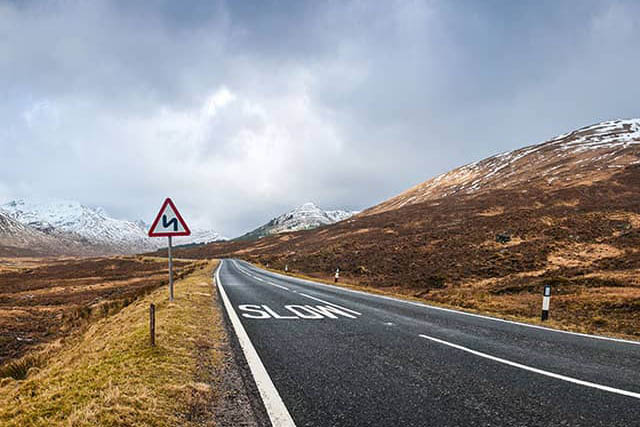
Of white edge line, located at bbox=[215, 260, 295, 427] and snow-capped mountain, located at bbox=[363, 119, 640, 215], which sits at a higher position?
snow-capped mountain, located at bbox=[363, 119, 640, 215]

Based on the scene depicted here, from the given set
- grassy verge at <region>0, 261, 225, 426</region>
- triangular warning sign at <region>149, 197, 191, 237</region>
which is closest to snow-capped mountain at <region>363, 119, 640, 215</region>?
triangular warning sign at <region>149, 197, 191, 237</region>

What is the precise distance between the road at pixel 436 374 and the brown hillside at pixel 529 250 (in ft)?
→ 17.1

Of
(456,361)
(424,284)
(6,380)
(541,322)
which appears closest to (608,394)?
(456,361)

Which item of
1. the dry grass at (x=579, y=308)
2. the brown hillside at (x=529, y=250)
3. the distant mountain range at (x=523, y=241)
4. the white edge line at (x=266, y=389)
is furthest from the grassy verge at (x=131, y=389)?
the distant mountain range at (x=523, y=241)

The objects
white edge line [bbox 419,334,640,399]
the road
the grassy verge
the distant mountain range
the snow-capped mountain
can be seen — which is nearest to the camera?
the grassy verge

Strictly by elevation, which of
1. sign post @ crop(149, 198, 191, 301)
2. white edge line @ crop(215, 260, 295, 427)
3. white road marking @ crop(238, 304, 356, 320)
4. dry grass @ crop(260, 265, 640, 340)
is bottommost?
dry grass @ crop(260, 265, 640, 340)

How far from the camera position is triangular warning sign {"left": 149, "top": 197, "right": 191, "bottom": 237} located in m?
9.20

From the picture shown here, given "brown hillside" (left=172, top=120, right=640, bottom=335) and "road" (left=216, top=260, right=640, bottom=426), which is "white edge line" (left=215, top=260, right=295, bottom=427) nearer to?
"road" (left=216, top=260, right=640, bottom=426)

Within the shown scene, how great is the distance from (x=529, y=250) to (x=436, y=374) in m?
26.6

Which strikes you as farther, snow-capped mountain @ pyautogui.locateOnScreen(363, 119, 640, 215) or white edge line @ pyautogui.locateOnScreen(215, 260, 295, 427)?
snow-capped mountain @ pyautogui.locateOnScreen(363, 119, 640, 215)

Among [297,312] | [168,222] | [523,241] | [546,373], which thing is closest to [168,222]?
[168,222]

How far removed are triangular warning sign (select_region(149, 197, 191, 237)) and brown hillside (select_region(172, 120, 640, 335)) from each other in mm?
11429

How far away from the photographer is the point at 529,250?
26.6 metres

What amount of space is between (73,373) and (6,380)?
3.29m
